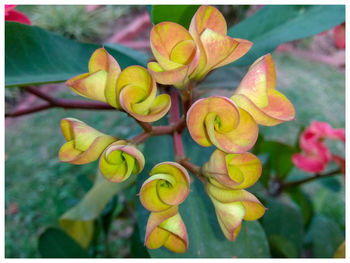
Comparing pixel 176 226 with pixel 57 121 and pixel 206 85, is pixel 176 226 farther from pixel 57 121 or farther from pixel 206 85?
pixel 57 121

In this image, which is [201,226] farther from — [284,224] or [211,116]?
[284,224]

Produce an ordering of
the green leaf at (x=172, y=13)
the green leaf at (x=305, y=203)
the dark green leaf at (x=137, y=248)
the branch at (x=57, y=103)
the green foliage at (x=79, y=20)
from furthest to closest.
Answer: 1. the green foliage at (x=79, y=20)
2. the green leaf at (x=305, y=203)
3. the dark green leaf at (x=137, y=248)
4. the branch at (x=57, y=103)
5. the green leaf at (x=172, y=13)

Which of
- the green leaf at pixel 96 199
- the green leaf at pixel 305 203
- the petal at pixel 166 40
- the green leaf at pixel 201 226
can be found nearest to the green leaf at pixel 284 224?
the green leaf at pixel 305 203

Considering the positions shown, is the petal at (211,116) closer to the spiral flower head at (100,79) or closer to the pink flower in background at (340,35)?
the spiral flower head at (100,79)

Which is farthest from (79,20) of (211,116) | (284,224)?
(211,116)

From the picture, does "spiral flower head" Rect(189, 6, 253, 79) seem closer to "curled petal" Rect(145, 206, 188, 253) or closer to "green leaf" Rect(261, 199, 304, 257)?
"curled petal" Rect(145, 206, 188, 253)

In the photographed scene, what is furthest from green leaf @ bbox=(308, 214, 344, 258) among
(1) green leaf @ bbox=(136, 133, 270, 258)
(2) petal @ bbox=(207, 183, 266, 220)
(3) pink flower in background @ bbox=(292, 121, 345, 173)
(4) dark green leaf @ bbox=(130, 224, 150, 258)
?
(2) petal @ bbox=(207, 183, 266, 220)
